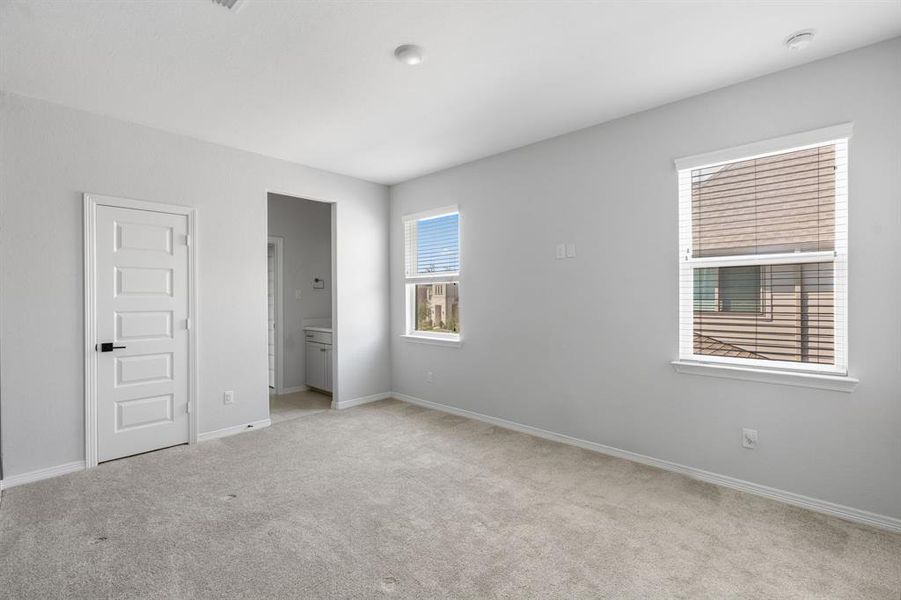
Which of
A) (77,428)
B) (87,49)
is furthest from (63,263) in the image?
(87,49)

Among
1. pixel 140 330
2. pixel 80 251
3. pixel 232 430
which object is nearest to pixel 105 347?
pixel 140 330

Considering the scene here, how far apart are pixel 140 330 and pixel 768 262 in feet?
15.7

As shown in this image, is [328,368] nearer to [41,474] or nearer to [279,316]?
[279,316]

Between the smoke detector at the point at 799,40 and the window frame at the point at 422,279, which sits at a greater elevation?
the smoke detector at the point at 799,40

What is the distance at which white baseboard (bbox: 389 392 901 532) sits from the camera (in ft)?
8.11

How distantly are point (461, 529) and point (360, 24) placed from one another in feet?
9.24

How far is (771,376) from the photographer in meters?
2.78

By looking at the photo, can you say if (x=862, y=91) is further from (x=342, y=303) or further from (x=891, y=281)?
(x=342, y=303)

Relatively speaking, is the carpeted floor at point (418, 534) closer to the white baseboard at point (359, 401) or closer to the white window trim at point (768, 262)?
the white window trim at point (768, 262)

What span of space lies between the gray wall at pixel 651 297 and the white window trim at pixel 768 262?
5 cm

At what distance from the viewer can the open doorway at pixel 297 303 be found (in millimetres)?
5820

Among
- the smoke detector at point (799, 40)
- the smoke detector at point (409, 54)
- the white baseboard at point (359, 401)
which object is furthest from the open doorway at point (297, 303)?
the smoke detector at point (799, 40)

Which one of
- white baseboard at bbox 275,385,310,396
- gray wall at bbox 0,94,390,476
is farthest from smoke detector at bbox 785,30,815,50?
white baseboard at bbox 275,385,310,396

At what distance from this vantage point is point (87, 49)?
2.47 meters
